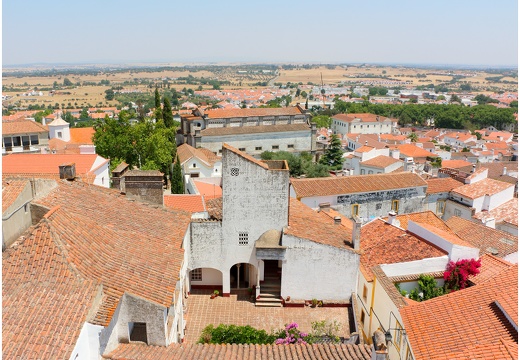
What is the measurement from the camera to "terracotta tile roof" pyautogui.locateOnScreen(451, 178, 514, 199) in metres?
38.4

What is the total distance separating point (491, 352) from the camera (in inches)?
466

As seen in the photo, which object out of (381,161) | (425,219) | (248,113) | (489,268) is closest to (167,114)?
(248,113)

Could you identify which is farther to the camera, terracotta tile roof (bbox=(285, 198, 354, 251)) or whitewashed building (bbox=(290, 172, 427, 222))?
whitewashed building (bbox=(290, 172, 427, 222))

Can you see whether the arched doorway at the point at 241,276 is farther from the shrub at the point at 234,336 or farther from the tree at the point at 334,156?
the tree at the point at 334,156

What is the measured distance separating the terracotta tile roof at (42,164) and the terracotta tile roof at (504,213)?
32.9 metres

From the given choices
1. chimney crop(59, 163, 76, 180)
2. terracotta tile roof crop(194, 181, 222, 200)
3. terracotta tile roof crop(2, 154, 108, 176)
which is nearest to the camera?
chimney crop(59, 163, 76, 180)

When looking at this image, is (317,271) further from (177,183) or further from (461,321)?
(177,183)

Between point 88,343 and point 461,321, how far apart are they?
37.2 feet

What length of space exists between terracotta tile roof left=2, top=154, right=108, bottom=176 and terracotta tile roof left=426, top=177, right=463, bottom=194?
98.0 ft

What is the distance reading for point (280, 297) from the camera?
2364cm

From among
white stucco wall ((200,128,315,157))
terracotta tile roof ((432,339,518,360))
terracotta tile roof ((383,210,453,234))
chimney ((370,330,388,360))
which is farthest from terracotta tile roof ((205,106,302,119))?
terracotta tile roof ((432,339,518,360))

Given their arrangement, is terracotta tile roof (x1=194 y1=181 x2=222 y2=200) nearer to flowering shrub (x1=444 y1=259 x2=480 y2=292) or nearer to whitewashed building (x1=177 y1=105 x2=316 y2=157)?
flowering shrub (x1=444 y1=259 x2=480 y2=292)

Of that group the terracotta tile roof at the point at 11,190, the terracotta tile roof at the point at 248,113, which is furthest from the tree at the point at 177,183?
the terracotta tile roof at the point at 248,113

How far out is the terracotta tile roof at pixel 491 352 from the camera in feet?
37.7
